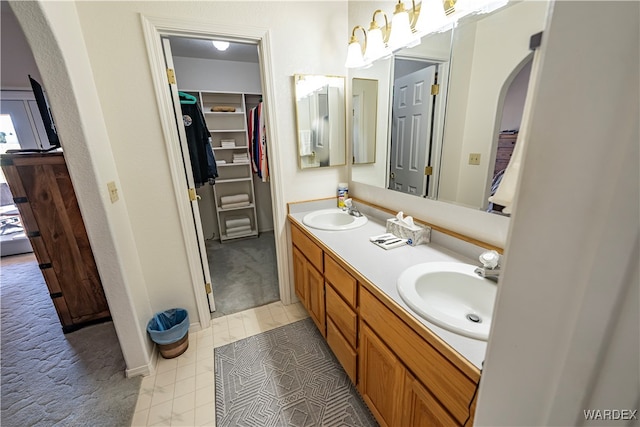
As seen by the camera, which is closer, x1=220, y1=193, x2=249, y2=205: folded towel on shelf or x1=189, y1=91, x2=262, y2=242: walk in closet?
x1=189, y1=91, x2=262, y2=242: walk in closet

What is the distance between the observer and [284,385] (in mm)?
1520

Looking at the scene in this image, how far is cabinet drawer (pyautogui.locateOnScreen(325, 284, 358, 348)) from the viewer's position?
127 centimetres

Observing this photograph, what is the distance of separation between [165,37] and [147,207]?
1063 mm

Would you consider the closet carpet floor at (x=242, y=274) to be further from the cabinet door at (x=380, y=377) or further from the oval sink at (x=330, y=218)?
the cabinet door at (x=380, y=377)

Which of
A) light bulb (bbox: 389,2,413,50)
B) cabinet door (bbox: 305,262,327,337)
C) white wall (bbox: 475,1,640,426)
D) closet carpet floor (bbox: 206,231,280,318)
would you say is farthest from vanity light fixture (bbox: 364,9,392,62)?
closet carpet floor (bbox: 206,231,280,318)

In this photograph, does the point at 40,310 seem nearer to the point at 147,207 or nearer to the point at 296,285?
the point at 147,207

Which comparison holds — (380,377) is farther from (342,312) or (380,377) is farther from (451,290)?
(451,290)

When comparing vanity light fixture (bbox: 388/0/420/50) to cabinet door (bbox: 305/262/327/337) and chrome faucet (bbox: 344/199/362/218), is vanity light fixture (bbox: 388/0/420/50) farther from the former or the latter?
cabinet door (bbox: 305/262/327/337)

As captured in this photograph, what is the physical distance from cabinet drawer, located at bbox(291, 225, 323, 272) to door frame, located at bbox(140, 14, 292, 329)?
5.7 inches

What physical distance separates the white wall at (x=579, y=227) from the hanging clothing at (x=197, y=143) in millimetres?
2221

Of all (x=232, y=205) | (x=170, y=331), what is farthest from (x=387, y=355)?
(x=232, y=205)

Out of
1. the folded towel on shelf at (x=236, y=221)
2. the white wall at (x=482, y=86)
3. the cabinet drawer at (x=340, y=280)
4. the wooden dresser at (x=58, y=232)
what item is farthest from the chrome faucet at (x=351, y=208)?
the folded towel on shelf at (x=236, y=221)

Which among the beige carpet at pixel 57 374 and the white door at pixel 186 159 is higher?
the white door at pixel 186 159

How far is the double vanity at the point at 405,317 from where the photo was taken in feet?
2.41
